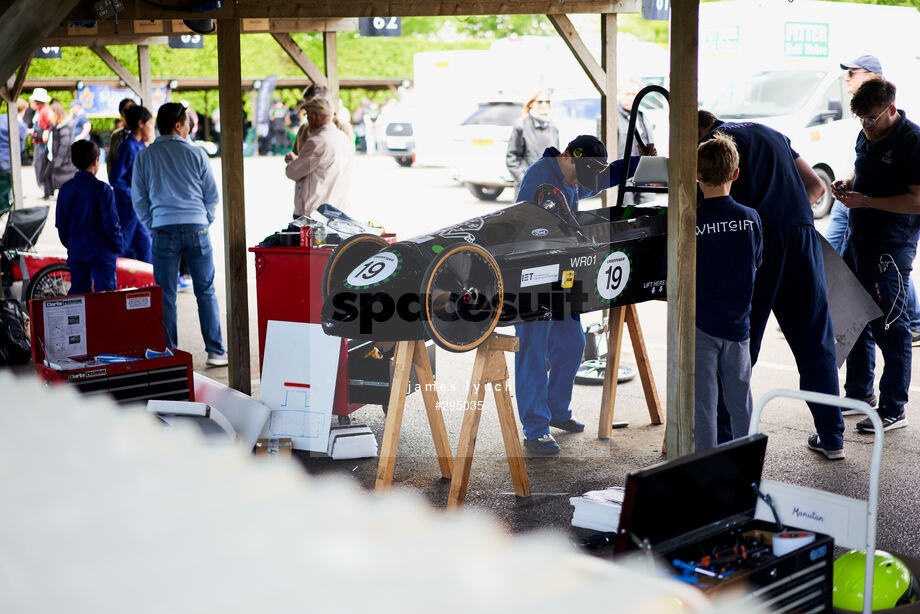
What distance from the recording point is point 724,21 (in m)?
16.0

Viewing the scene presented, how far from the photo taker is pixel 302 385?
5.07 m

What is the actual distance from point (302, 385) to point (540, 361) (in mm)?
1259

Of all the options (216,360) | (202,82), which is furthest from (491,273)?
(202,82)

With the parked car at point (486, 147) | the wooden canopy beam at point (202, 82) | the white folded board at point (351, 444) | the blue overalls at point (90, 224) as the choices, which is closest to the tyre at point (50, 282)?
the blue overalls at point (90, 224)

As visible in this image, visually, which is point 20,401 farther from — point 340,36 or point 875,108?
point 340,36

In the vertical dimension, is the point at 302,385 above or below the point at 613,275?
below

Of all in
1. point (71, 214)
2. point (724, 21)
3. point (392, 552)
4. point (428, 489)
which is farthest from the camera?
point (724, 21)

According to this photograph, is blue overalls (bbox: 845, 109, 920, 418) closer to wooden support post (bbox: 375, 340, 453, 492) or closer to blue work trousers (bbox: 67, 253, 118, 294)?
wooden support post (bbox: 375, 340, 453, 492)

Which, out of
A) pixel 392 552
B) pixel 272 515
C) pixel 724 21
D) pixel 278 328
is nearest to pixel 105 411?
pixel 272 515

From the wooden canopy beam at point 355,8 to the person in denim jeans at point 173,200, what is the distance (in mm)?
775

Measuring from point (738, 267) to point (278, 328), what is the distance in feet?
7.85

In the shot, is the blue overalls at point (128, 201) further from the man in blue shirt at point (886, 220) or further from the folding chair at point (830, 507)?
the folding chair at point (830, 507)

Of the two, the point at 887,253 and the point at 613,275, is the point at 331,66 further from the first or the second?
the point at 887,253

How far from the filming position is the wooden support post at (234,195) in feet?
16.7
